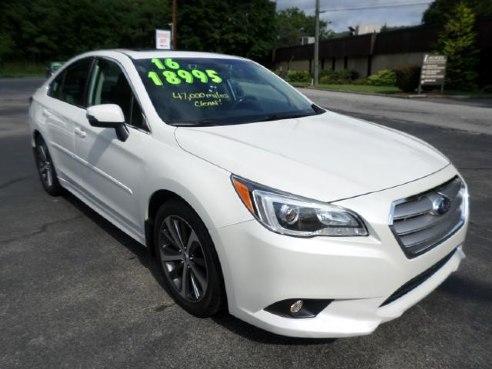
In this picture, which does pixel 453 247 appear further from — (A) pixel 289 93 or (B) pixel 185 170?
(A) pixel 289 93

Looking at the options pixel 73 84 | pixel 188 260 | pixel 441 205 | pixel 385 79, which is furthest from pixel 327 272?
pixel 385 79

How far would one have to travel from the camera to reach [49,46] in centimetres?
5212

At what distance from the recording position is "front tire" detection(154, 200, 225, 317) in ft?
7.99

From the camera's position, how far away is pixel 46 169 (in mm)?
5059

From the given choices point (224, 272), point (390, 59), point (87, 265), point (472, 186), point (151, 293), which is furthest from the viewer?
point (390, 59)

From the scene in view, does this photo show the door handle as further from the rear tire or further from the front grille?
the front grille

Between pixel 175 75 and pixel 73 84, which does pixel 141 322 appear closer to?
pixel 175 75

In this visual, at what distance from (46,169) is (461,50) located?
23.7 metres

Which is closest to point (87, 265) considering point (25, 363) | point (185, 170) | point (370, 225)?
point (25, 363)

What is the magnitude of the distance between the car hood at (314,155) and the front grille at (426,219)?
13 centimetres

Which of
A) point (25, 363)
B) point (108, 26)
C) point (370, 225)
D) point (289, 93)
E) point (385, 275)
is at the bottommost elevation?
point (25, 363)

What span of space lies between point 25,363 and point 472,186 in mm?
5301

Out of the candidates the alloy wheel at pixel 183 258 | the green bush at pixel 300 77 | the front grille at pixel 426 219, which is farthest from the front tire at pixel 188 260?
the green bush at pixel 300 77

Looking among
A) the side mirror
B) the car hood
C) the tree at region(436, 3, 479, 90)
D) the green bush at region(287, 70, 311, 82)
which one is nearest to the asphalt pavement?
the car hood
